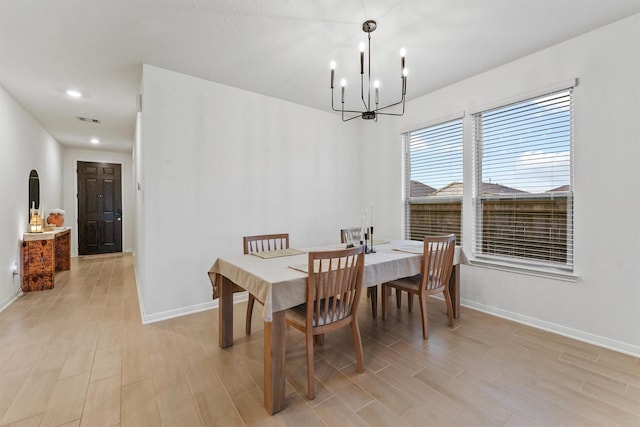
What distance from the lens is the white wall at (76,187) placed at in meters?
6.48

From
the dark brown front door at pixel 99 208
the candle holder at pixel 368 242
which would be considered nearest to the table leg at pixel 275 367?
the candle holder at pixel 368 242

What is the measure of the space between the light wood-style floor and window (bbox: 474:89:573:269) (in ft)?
2.63

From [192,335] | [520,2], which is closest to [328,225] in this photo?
[192,335]

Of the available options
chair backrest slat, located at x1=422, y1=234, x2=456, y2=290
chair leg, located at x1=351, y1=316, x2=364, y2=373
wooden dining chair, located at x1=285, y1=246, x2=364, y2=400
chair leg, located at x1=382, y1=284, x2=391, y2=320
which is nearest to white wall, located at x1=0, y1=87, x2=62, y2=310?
wooden dining chair, located at x1=285, y1=246, x2=364, y2=400

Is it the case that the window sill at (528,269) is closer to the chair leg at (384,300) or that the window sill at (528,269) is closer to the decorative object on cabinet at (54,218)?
the chair leg at (384,300)

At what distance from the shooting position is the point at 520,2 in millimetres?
2057

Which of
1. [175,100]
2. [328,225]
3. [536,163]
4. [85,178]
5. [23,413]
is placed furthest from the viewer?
[85,178]

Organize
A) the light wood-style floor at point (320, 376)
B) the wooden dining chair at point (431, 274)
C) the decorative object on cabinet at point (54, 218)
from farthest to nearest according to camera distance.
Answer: the decorative object on cabinet at point (54, 218) → the wooden dining chair at point (431, 274) → the light wood-style floor at point (320, 376)

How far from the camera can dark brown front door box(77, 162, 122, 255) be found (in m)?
6.63

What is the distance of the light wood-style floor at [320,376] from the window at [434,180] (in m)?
1.26

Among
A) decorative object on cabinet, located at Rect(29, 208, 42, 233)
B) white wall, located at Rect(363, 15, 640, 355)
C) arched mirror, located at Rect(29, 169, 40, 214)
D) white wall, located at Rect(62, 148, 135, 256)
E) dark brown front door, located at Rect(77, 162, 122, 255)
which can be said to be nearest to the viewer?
white wall, located at Rect(363, 15, 640, 355)

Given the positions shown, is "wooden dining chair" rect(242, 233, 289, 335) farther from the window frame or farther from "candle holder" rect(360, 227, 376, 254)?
the window frame

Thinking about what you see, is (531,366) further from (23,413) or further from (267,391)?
(23,413)

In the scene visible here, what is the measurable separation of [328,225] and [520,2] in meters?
3.17
